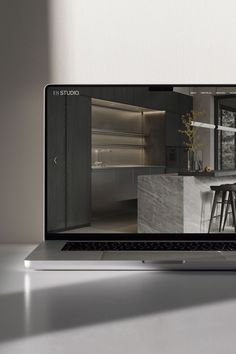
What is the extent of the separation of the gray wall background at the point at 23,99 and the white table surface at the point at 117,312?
442 millimetres

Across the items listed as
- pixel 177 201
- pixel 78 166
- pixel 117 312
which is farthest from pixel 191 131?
pixel 117 312

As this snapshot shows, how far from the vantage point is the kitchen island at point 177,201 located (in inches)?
46.8

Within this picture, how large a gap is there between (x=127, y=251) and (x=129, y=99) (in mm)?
390

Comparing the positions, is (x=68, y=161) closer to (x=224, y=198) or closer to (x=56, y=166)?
(x=56, y=166)

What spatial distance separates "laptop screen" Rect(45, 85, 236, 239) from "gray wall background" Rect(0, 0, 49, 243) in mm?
167

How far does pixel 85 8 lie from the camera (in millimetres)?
1376

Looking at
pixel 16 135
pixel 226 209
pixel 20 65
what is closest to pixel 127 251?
pixel 226 209

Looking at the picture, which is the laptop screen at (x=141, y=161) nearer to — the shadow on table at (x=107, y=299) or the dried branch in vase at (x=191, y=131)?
the dried branch in vase at (x=191, y=131)

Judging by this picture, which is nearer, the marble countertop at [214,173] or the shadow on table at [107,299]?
the shadow on table at [107,299]

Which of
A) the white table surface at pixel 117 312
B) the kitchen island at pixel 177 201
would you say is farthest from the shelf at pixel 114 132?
the white table surface at pixel 117 312

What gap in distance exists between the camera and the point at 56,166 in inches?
48.1

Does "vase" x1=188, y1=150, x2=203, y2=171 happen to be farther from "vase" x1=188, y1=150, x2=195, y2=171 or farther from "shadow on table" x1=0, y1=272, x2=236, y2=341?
"shadow on table" x1=0, y1=272, x2=236, y2=341

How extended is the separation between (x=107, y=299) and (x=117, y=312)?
0.07 metres

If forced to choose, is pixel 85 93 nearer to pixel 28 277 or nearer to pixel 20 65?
pixel 20 65
